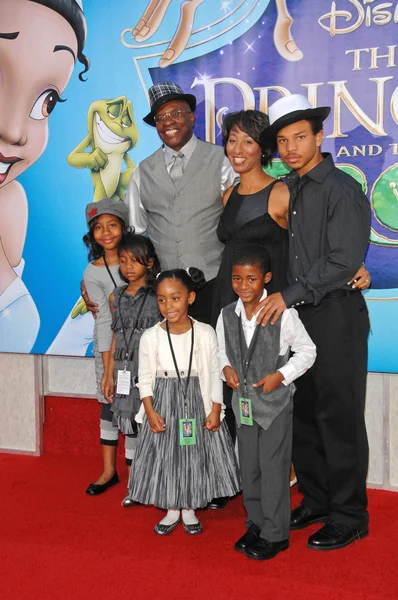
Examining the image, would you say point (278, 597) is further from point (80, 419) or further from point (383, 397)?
point (80, 419)

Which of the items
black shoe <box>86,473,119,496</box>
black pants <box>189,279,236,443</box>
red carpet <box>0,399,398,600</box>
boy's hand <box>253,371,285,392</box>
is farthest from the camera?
black shoe <box>86,473,119,496</box>

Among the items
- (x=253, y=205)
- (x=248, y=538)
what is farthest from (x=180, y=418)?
(x=253, y=205)

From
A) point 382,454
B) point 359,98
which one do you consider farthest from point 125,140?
point 382,454

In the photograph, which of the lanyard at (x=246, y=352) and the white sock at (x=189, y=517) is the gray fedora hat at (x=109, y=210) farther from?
the white sock at (x=189, y=517)

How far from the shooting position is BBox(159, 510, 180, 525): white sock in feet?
8.82

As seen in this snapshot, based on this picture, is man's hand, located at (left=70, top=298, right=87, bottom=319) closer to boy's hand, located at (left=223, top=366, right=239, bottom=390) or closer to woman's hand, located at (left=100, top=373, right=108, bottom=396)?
woman's hand, located at (left=100, top=373, right=108, bottom=396)

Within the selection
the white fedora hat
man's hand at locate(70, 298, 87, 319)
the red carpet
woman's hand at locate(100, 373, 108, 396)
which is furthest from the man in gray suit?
the red carpet

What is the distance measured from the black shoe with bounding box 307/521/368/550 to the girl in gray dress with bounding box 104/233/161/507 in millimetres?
928

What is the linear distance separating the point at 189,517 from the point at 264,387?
714mm

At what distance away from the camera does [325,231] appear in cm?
247

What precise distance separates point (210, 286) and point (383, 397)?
1.05 m

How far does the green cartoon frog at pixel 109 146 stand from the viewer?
11.3 ft

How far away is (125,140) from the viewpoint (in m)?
3.47

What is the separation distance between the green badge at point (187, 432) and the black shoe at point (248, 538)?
15.4 inches
